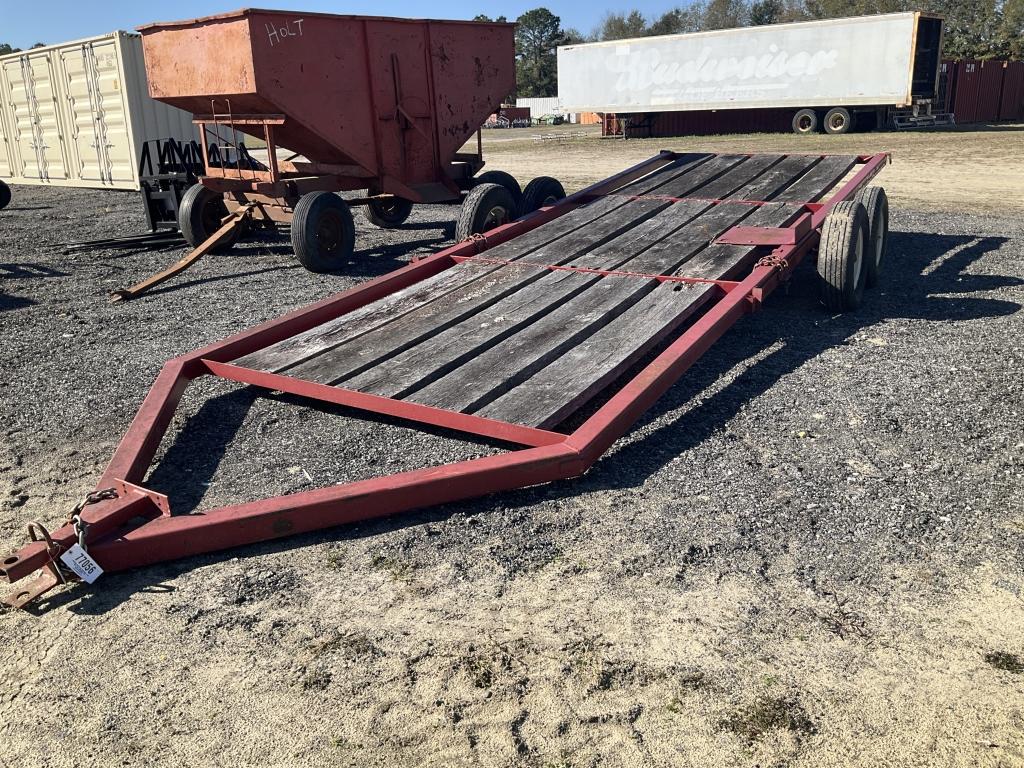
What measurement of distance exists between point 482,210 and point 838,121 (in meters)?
20.4

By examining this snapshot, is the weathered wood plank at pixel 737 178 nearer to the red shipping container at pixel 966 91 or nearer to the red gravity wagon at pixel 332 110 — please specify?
the red gravity wagon at pixel 332 110

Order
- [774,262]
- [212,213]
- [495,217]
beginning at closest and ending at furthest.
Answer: [774,262]
[495,217]
[212,213]

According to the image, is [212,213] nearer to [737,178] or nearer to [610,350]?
[737,178]

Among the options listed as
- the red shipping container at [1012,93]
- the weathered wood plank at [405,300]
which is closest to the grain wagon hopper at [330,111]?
the weathered wood plank at [405,300]

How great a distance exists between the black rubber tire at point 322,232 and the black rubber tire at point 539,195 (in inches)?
70.8

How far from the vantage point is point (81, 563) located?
282 cm

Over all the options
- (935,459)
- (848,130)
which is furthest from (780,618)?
(848,130)

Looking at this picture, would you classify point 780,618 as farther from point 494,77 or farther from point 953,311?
point 494,77

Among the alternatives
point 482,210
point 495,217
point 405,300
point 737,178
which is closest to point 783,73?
point 737,178

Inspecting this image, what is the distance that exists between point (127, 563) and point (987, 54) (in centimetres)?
4589

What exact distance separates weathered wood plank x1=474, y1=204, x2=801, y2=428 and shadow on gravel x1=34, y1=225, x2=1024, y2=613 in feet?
1.04

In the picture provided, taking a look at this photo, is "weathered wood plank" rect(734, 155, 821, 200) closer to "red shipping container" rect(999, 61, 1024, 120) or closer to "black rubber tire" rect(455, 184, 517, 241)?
"black rubber tire" rect(455, 184, 517, 241)

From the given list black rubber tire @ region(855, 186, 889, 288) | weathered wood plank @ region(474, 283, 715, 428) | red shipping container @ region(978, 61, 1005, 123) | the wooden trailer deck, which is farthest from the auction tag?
red shipping container @ region(978, 61, 1005, 123)

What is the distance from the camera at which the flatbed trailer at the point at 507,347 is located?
3.11 m
